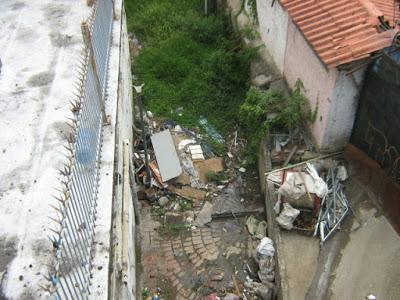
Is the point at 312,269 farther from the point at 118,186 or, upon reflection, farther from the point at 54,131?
the point at 54,131

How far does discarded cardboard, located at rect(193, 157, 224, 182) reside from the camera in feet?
28.7

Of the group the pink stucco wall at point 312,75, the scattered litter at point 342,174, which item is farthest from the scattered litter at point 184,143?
the scattered litter at point 342,174

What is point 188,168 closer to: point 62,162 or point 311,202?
point 311,202

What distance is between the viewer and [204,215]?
802 centimetres

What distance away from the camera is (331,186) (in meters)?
7.21

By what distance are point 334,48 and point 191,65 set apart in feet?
16.5

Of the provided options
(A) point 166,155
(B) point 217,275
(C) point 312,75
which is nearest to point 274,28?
(C) point 312,75

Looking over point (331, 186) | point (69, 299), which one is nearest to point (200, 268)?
point (331, 186)

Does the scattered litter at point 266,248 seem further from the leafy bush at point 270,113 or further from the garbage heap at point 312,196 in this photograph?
the leafy bush at point 270,113

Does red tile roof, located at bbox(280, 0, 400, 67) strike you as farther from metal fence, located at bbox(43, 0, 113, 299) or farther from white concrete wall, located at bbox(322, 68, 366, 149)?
metal fence, located at bbox(43, 0, 113, 299)

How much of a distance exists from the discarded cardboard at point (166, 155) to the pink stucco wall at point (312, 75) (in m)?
2.65

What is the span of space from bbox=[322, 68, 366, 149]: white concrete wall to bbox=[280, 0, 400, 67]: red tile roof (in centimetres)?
40

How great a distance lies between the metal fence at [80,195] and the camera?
3.74 m

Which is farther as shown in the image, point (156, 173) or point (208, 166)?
point (208, 166)
